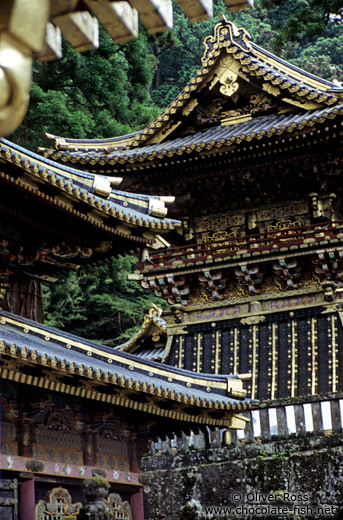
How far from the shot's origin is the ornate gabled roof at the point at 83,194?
12883 mm

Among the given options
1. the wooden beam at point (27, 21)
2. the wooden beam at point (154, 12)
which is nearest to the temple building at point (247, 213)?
the wooden beam at point (154, 12)

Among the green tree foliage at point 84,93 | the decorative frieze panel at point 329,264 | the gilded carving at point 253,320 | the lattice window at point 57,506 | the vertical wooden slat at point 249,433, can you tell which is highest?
the green tree foliage at point 84,93

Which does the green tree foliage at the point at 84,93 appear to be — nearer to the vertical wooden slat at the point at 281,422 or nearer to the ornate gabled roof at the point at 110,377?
the vertical wooden slat at the point at 281,422

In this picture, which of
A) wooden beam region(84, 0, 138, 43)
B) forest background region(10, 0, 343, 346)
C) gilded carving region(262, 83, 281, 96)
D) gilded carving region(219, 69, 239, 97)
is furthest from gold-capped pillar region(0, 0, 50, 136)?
forest background region(10, 0, 343, 346)

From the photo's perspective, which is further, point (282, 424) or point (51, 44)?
point (282, 424)

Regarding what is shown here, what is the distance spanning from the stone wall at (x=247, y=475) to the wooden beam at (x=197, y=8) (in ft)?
45.4

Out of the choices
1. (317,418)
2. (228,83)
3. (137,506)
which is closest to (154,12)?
(137,506)

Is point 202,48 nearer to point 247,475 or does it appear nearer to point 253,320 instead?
point 253,320

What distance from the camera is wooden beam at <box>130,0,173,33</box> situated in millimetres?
3244

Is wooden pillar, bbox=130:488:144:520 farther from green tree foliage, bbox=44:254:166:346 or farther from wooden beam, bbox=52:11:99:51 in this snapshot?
green tree foliage, bbox=44:254:166:346

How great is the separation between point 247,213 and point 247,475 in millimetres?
6380

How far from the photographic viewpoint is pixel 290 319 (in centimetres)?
2016

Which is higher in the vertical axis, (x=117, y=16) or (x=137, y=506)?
(x=117, y=16)

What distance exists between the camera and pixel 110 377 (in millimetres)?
13273
